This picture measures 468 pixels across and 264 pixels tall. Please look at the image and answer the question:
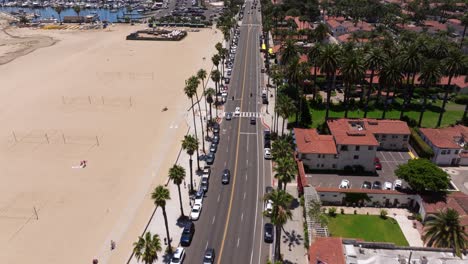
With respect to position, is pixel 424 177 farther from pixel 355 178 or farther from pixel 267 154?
pixel 267 154

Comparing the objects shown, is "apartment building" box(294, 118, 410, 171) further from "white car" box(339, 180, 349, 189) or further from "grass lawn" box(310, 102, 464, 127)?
"grass lawn" box(310, 102, 464, 127)

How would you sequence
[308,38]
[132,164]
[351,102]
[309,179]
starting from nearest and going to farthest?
1. [309,179]
2. [132,164]
3. [351,102]
4. [308,38]

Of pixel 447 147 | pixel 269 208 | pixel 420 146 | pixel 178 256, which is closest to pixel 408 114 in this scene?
pixel 420 146

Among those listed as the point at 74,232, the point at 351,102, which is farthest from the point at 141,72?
the point at 74,232

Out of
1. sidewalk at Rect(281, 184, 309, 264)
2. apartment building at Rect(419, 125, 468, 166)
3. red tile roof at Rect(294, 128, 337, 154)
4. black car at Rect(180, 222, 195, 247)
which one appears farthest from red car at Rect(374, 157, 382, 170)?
black car at Rect(180, 222, 195, 247)

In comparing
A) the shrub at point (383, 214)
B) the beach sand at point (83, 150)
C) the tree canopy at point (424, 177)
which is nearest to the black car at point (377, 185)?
the tree canopy at point (424, 177)

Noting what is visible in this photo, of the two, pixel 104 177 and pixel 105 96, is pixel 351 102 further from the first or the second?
pixel 105 96

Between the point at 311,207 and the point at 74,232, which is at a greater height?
the point at 311,207
